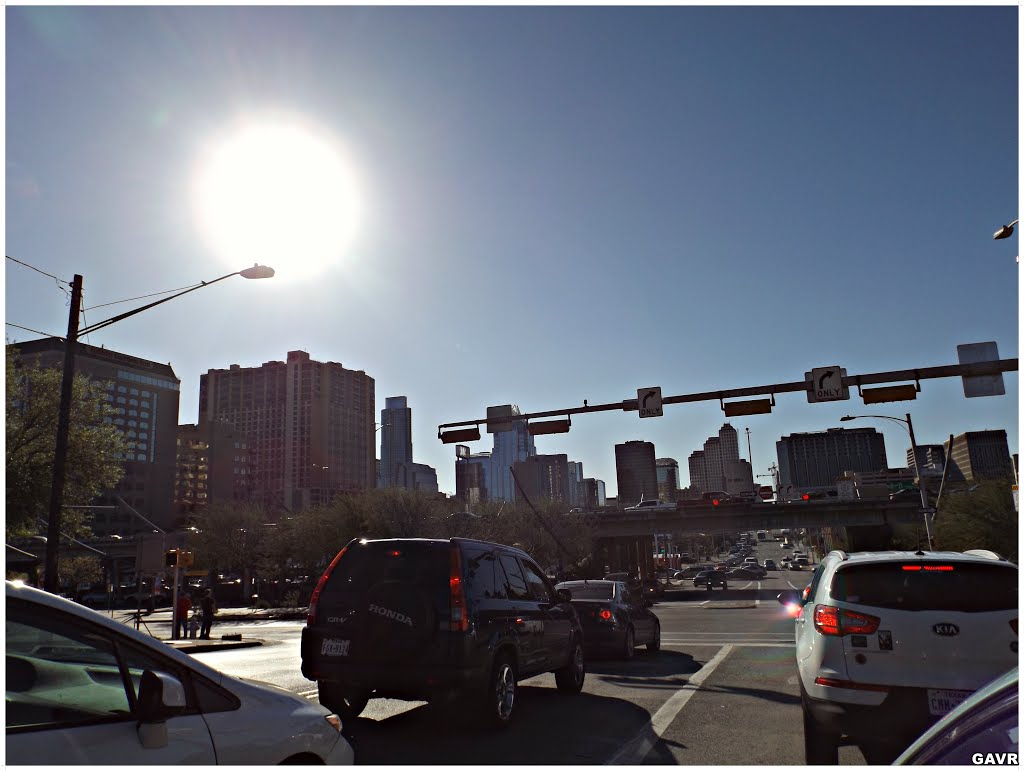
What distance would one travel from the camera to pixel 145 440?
517 ft

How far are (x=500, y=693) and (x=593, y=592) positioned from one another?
731 centimetres

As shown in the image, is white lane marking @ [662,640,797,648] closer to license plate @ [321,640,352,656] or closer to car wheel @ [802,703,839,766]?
car wheel @ [802,703,839,766]

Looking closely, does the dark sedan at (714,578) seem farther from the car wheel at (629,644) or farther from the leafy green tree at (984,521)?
the car wheel at (629,644)

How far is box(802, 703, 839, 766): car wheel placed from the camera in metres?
5.99

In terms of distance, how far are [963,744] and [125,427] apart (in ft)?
547

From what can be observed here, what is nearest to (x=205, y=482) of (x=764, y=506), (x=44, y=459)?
(x=764, y=506)

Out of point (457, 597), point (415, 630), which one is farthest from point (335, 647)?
point (457, 597)

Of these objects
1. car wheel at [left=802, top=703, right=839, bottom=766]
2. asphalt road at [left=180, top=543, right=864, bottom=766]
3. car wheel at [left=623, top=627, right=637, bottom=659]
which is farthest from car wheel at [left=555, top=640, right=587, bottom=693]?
car wheel at [left=802, top=703, right=839, bottom=766]

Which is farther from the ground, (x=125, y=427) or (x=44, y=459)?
(x=125, y=427)

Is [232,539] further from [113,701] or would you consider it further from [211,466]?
[211,466]

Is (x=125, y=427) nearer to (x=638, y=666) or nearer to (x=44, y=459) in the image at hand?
(x=44, y=459)

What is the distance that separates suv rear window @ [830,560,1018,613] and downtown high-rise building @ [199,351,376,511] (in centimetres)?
16011

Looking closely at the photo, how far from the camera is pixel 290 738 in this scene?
13.0ft

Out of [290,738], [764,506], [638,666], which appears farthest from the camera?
[764,506]
